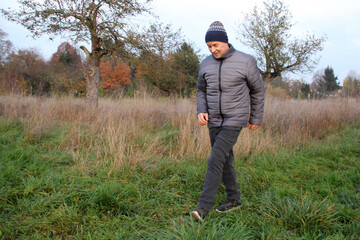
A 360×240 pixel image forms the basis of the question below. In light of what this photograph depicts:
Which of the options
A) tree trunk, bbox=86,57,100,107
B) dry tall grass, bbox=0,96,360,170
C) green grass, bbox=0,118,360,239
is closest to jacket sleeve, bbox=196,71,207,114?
green grass, bbox=0,118,360,239

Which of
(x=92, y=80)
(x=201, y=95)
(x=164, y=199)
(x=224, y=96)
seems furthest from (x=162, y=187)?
(x=92, y=80)

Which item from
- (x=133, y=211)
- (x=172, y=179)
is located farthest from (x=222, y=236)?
(x=172, y=179)

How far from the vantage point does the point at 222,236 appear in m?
1.90

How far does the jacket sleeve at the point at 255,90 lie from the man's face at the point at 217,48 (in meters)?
0.28

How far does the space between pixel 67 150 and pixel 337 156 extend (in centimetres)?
501

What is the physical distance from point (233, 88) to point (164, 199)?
1.55 metres

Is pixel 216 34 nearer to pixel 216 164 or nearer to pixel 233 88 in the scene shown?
pixel 233 88

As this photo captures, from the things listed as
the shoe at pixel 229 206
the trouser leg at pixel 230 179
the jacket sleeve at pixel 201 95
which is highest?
the jacket sleeve at pixel 201 95

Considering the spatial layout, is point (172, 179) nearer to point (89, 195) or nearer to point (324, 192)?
point (89, 195)

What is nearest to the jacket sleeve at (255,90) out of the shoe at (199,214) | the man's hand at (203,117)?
the man's hand at (203,117)

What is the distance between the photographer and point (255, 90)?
2.46m

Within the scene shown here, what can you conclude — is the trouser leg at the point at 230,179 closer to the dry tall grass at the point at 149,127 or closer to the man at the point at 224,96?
the man at the point at 224,96

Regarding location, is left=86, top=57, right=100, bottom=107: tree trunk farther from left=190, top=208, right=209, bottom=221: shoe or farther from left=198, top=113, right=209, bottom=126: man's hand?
left=190, top=208, right=209, bottom=221: shoe

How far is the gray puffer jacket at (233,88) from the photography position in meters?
2.37
